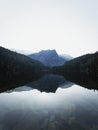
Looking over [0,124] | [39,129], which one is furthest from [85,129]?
[0,124]

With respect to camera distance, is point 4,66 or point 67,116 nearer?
point 67,116

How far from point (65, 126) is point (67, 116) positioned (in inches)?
202

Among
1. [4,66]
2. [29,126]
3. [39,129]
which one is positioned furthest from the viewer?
[4,66]

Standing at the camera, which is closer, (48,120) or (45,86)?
(48,120)

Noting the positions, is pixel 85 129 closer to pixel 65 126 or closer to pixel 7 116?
pixel 65 126

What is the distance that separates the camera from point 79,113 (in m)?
30.4

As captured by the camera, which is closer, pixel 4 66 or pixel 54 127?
pixel 54 127

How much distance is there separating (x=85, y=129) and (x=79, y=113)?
858 cm

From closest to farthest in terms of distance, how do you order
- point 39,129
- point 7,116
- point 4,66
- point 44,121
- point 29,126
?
1. point 39,129
2. point 29,126
3. point 44,121
4. point 7,116
5. point 4,66

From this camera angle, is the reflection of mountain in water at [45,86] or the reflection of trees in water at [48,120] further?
the reflection of mountain in water at [45,86]

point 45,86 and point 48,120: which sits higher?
point 48,120

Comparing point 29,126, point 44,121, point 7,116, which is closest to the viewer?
point 29,126

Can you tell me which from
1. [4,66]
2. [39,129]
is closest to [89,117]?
[39,129]

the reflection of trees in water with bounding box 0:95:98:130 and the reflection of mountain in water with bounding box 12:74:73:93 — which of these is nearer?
the reflection of trees in water with bounding box 0:95:98:130
